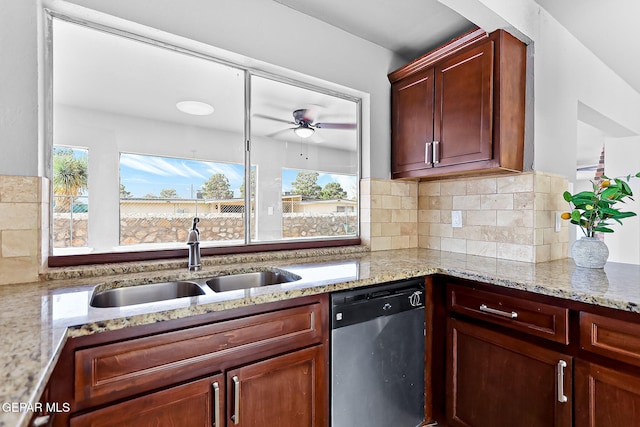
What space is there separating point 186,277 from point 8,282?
2.20 ft

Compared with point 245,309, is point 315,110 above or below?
above

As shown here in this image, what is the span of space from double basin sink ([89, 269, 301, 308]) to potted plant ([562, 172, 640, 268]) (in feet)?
4.85

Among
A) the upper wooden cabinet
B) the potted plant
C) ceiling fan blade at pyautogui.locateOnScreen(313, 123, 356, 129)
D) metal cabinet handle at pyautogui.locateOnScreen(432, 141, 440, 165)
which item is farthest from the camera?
ceiling fan blade at pyautogui.locateOnScreen(313, 123, 356, 129)

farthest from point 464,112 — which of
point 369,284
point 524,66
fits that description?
point 369,284

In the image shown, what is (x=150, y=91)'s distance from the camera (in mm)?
1725

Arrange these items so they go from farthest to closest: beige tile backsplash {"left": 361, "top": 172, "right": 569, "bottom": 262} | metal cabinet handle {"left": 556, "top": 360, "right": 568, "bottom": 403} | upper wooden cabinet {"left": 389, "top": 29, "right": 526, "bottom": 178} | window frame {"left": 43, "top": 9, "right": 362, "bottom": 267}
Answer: beige tile backsplash {"left": 361, "top": 172, "right": 569, "bottom": 262}
upper wooden cabinet {"left": 389, "top": 29, "right": 526, "bottom": 178}
window frame {"left": 43, "top": 9, "right": 362, "bottom": 267}
metal cabinet handle {"left": 556, "top": 360, "right": 568, "bottom": 403}

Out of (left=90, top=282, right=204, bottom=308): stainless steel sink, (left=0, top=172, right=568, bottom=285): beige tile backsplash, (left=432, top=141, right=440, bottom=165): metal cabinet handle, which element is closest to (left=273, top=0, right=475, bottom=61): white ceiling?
(left=432, top=141, right=440, bottom=165): metal cabinet handle

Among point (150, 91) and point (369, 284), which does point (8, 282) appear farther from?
point (369, 284)

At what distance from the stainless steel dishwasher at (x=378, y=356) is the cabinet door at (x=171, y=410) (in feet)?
1.66

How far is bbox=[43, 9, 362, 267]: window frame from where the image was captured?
149cm

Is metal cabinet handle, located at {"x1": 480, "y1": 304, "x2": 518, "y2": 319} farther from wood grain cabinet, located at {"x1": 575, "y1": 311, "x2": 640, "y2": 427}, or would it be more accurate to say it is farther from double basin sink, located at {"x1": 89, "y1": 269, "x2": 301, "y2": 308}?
double basin sink, located at {"x1": 89, "y1": 269, "x2": 301, "y2": 308}

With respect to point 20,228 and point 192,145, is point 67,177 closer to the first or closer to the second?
point 20,228

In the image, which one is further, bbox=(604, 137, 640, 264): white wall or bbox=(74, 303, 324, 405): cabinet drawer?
bbox=(604, 137, 640, 264): white wall

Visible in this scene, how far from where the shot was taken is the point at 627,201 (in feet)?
12.0
